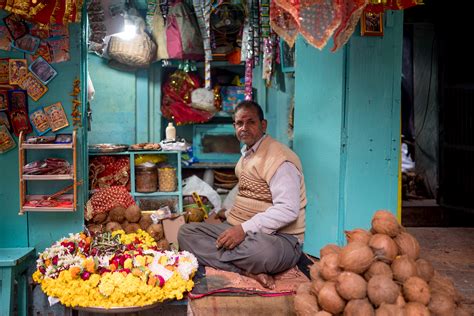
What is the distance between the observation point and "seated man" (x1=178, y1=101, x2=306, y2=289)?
12.2 feet

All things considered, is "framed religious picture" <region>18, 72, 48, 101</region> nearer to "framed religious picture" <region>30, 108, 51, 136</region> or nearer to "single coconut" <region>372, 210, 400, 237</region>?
"framed religious picture" <region>30, 108, 51, 136</region>

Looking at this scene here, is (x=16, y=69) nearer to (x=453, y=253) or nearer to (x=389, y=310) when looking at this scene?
(x=389, y=310)

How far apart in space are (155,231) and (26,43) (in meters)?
1.98

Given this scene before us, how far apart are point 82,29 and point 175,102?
253cm

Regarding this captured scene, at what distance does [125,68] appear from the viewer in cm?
653

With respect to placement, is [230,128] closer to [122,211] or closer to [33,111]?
[122,211]

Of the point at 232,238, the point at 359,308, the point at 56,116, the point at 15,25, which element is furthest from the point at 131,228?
the point at 359,308

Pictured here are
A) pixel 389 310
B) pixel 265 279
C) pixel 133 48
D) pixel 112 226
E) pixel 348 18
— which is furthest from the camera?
pixel 133 48

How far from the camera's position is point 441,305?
2523 millimetres

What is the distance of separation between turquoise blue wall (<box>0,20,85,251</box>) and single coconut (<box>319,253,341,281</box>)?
2314 millimetres

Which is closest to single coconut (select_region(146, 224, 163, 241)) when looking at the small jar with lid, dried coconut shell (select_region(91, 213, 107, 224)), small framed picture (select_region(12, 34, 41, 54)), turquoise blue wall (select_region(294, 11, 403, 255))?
dried coconut shell (select_region(91, 213, 107, 224))

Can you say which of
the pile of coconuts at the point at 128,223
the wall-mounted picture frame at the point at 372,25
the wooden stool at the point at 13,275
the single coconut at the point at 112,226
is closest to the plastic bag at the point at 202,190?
the pile of coconuts at the point at 128,223

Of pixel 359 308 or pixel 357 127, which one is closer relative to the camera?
pixel 359 308

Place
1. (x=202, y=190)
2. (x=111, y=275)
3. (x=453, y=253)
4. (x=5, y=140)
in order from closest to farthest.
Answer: (x=111, y=275), (x=5, y=140), (x=453, y=253), (x=202, y=190)
